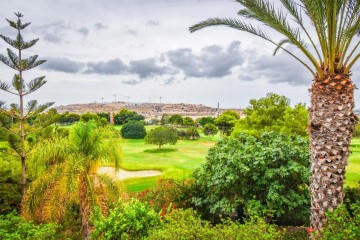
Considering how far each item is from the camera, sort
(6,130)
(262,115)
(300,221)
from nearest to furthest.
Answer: (300,221) → (6,130) → (262,115)

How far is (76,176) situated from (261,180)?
20.3ft

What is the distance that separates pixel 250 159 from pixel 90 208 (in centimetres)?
568

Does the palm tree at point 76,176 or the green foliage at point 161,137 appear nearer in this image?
→ the palm tree at point 76,176

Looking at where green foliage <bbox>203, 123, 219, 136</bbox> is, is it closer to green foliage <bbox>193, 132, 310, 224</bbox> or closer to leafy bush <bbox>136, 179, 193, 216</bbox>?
leafy bush <bbox>136, 179, 193, 216</bbox>

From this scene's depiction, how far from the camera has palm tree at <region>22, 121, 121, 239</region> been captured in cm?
1095

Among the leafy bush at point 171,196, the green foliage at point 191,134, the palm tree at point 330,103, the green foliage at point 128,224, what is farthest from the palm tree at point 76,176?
the green foliage at point 191,134

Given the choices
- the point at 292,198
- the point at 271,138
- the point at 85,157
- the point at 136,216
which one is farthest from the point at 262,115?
the point at 136,216

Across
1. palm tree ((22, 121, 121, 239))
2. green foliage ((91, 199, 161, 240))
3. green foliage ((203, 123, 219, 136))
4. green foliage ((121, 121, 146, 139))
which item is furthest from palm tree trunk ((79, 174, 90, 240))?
green foliage ((203, 123, 219, 136))

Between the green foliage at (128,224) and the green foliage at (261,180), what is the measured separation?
338cm

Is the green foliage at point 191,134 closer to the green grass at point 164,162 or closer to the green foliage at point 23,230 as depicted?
the green grass at point 164,162

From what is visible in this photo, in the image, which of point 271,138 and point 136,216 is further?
point 271,138

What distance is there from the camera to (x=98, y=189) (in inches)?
452

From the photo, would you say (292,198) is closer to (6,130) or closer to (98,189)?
(98,189)

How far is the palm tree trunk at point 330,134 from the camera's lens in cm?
764
